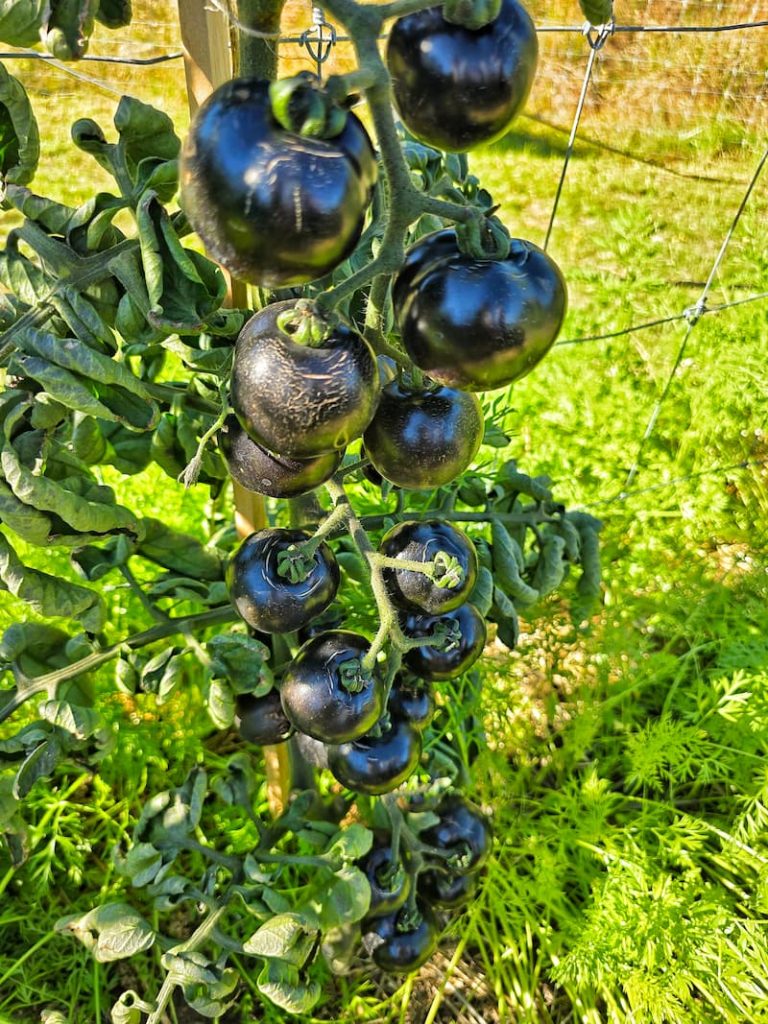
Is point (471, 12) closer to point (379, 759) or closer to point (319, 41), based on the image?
point (319, 41)

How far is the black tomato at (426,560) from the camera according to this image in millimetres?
881

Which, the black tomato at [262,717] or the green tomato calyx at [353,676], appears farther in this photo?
the black tomato at [262,717]

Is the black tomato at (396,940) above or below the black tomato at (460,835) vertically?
below

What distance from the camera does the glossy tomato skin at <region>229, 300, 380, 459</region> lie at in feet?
1.96

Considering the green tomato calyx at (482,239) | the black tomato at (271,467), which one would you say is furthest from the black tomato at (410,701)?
the green tomato calyx at (482,239)

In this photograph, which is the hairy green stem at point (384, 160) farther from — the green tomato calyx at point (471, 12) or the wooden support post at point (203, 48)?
the wooden support post at point (203, 48)

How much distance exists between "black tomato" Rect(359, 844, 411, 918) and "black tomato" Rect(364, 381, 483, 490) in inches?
27.4

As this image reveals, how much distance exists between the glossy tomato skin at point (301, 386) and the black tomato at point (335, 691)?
12.4 inches

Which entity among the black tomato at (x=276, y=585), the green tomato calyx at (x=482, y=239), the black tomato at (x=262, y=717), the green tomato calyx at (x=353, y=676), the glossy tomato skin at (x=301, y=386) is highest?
the green tomato calyx at (x=482, y=239)

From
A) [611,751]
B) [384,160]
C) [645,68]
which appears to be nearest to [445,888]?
[611,751]

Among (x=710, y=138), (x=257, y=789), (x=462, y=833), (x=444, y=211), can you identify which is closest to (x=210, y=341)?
(x=444, y=211)

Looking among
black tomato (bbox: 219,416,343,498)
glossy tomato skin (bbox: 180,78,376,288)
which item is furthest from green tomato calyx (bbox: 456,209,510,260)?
black tomato (bbox: 219,416,343,498)

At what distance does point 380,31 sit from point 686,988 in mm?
1375

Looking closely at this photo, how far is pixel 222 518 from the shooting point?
1877mm
